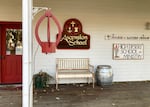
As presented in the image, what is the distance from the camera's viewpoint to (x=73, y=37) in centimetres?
780

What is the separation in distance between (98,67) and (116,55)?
0.96m

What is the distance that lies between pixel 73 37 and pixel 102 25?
1169 millimetres

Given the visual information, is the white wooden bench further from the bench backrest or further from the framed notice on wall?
the framed notice on wall

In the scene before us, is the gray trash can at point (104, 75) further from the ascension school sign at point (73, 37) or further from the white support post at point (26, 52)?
the white support post at point (26, 52)

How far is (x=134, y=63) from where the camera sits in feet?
27.3

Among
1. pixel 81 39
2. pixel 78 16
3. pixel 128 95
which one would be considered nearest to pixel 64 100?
pixel 128 95

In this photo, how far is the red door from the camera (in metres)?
7.39

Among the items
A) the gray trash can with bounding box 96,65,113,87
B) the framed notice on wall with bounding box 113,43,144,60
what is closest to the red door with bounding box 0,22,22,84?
the gray trash can with bounding box 96,65,113,87

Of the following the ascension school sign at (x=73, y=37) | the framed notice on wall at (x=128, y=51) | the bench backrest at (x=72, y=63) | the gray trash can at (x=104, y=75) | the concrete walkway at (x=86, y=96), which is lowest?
the concrete walkway at (x=86, y=96)

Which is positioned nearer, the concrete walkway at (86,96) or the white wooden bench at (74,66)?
the concrete walkway at (86,96)

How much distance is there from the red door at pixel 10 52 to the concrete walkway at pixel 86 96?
2.36 ft

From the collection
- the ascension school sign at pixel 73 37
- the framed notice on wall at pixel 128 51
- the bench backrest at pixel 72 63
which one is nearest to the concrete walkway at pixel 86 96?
the bench backrest at pixel 72 63

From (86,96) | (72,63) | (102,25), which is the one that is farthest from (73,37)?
(86,96)

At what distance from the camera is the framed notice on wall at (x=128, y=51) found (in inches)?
321
